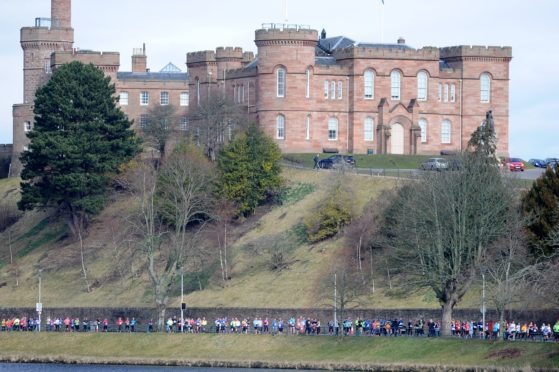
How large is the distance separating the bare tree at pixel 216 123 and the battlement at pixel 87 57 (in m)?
13.1

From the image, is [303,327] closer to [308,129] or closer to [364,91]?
[308,129]

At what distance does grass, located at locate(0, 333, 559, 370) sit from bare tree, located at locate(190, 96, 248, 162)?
3405 cm

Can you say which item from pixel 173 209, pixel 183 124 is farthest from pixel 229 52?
pixel 173 209

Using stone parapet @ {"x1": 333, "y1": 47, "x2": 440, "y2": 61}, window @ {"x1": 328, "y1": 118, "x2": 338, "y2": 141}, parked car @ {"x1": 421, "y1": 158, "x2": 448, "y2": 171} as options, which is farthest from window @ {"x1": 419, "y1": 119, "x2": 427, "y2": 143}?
parked car @ {"x1": 421, "y1": 158, "x2": 448, "y2": 171}

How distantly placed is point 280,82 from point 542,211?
129 feet

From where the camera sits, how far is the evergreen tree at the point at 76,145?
372ft

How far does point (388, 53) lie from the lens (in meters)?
122

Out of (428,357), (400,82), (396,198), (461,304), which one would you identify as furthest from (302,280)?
(400,82)

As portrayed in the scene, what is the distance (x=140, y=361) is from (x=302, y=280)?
16.6 m

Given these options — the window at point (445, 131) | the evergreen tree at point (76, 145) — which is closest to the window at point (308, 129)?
the window at point (445, 131)

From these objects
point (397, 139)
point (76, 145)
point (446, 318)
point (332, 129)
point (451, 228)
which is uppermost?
point (332, 129)

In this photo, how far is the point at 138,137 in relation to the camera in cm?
11906

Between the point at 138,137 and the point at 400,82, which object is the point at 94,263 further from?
the point at 400,82

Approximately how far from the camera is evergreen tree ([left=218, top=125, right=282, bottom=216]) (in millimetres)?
110250
